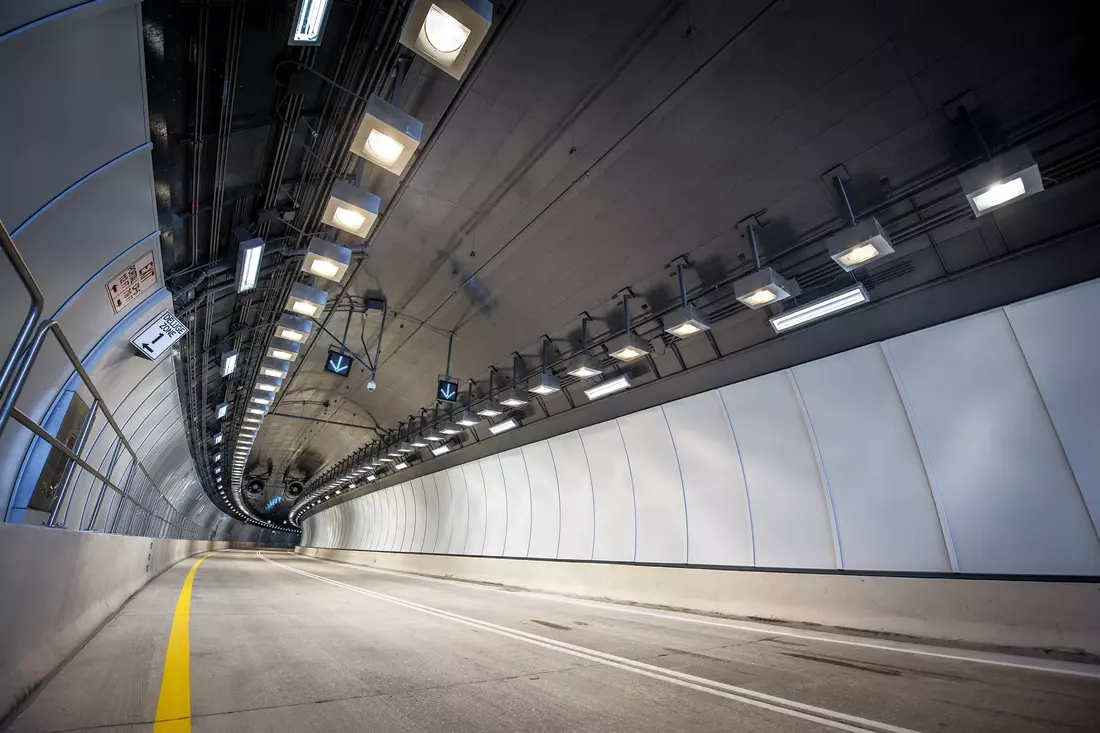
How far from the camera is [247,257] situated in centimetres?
707

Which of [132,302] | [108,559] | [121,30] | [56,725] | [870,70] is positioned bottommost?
[56,725]

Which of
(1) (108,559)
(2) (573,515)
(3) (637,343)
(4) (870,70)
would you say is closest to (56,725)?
(1) (108,559)

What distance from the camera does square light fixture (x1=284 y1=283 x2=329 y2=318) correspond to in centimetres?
830

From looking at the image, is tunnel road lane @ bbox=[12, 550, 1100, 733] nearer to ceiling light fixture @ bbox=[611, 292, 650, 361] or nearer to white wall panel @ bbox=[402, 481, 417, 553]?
ceiling light fixture @ bbox=[611, 292, 650, 361]

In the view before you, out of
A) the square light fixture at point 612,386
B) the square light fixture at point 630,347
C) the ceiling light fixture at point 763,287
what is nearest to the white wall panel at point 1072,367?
the ceiling light fixture at point 763,287

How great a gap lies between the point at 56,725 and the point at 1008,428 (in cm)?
1120

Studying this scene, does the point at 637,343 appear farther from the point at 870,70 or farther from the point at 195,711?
the point at 195,711

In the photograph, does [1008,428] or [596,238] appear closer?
[1008,428]

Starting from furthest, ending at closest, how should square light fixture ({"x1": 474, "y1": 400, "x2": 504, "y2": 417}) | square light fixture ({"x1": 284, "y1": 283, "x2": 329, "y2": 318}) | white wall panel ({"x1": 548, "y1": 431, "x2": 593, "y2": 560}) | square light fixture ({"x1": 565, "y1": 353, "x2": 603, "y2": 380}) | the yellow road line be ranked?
white wall panel ({"x1": 548, "y1": 431, "x2": 593, "y2": 560}), square light fixture ({"x1": 474, "y1": 400, "x2": 504, "y2": 417}), square light fixture ({"x1": 565, "y1": 353, "x2": 603, "y2": 380}), square light fixture ({"x1": 284, "y1": 283, "x2": 329, "y2": 318}), the yellow road line

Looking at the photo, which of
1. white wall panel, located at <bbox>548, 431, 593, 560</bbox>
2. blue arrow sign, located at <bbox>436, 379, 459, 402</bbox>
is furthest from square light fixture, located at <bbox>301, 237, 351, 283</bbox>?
white wall panel, located at <bbox>548, 431, 593, 560</bbox>

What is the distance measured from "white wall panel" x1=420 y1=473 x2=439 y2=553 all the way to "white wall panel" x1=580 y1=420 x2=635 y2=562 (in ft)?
38.6

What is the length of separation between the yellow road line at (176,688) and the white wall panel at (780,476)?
9914 mm

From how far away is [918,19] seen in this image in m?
5.43

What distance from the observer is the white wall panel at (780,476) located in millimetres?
9398
